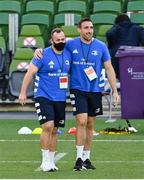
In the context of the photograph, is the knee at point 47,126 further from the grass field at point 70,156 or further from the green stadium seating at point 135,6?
the green stadium seating at point 135,6

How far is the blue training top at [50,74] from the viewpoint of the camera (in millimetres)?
9570

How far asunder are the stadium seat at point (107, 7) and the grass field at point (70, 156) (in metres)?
5.60

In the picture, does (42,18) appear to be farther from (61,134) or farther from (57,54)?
(57,54)

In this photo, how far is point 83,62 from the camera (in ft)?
32.1

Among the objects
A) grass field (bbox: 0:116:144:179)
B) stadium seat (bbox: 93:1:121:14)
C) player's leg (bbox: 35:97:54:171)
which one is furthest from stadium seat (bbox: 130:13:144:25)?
A: player's leg (bbox: 35:97:54:171)

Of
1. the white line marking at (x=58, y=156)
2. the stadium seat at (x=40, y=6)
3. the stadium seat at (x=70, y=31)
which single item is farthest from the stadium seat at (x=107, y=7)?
the white line marking at (x=58, y=156)

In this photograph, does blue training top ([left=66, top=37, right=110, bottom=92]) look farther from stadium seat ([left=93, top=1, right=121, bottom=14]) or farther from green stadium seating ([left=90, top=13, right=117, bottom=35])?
stadium seat ([left=93, top=1, right=121, bottom=14])

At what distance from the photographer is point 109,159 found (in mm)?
10664

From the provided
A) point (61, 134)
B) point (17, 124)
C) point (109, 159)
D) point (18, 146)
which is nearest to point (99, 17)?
point (17, 124)

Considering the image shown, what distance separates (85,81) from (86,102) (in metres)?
0.26

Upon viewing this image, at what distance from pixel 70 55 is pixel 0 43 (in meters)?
9.04

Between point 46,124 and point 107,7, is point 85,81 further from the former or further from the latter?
point 107,7

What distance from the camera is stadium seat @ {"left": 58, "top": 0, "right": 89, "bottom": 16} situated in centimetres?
1993

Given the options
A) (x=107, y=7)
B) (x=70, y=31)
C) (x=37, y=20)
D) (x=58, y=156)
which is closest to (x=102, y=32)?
(x=70, y=31)
